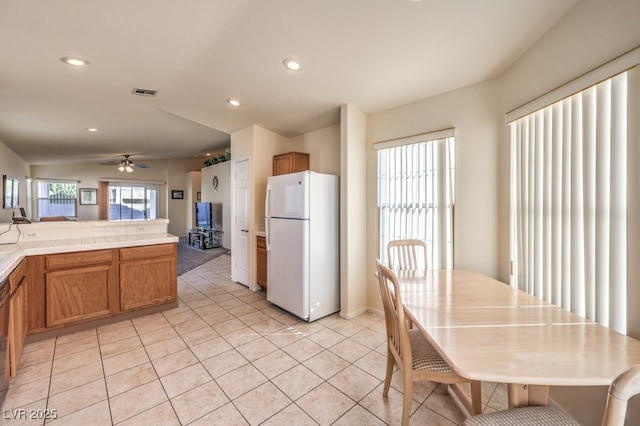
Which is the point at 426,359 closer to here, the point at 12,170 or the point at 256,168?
the point at 256,168

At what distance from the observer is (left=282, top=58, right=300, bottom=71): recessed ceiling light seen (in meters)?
2.26

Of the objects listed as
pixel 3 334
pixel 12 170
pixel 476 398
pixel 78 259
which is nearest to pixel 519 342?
pixel 476 398

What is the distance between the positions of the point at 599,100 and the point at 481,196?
1.08 m

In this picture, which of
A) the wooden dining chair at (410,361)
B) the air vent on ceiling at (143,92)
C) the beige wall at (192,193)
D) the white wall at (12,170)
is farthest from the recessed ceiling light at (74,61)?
the beige wall at (192,193)

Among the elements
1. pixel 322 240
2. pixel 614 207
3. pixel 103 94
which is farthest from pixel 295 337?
pixel 103 94

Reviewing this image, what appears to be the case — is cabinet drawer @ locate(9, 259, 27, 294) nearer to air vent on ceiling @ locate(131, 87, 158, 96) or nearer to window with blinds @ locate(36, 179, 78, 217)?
air vent on ceiling @ locate(131, 87, 158, 96)

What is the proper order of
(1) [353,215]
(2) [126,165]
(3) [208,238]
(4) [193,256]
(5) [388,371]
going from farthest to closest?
(3) [208,238], (2) [126,165], (4) [193,256], (1) [353,215], (5) [388,371]

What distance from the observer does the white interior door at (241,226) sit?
415 cm

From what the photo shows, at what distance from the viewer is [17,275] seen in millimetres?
2010

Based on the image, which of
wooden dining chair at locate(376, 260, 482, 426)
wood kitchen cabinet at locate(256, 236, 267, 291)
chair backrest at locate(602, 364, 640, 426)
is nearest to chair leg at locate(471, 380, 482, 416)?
wooden dining chair at locate(376, 260, 482, 426)

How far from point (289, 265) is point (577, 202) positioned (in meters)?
2.51

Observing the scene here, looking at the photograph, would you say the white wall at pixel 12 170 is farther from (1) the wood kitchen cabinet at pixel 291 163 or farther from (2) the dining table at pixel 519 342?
(2) the dining table at pixel 519 342

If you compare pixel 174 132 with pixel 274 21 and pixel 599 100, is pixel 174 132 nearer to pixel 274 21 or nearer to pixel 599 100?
pixel 274 21

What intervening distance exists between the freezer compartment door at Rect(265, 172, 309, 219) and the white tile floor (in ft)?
4.03
